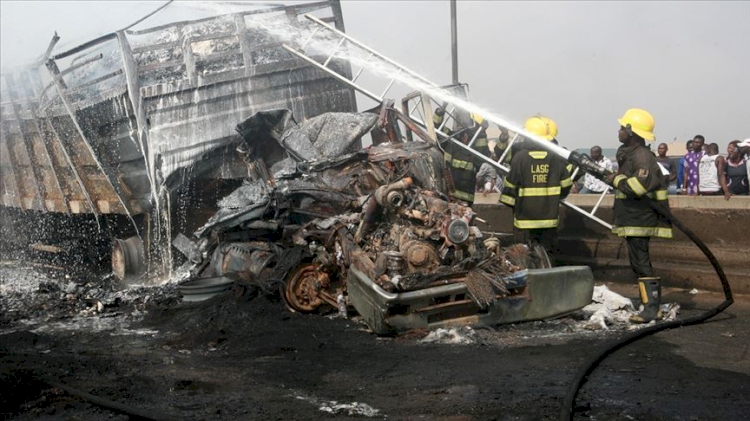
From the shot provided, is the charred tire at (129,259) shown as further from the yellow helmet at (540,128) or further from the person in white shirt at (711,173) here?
the person in white shirt at (711,173)

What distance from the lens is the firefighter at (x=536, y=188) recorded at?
7719 millimetres

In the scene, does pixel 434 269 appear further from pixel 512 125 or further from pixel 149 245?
pixel 149 245

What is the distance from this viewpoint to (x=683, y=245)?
7.96 meters

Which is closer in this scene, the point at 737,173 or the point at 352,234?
the point at 352,234

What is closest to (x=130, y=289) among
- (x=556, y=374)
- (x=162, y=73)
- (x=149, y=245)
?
(x=149, y=245)

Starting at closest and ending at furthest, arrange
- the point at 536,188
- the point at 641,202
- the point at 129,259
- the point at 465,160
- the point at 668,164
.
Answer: the point at 641,202 < the point at 536,188 < the point at 465,160 < the point at 129,259 < the point at 668,164

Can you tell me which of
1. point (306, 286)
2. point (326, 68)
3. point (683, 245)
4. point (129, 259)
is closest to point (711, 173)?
point (683, 245)

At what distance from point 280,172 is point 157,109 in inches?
79.8

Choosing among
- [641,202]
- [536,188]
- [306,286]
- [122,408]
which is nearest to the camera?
[122,408]

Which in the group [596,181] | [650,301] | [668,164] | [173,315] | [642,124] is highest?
[642,124]

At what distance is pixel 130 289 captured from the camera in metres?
9.38

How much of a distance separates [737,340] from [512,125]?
129 inches

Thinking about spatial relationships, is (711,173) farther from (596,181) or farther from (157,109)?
(157,109)

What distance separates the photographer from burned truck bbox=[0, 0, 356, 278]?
9461 mm
